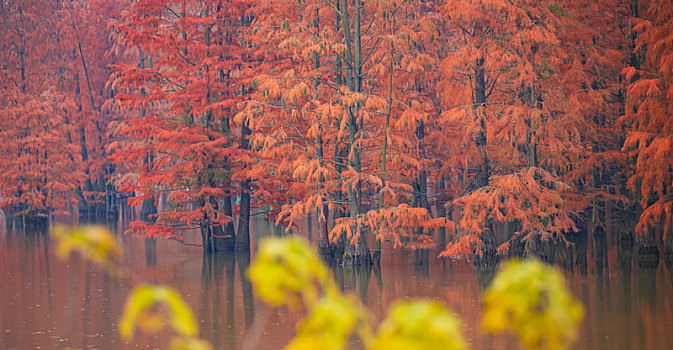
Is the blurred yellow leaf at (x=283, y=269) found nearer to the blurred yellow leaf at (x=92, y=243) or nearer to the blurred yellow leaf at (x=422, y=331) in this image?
the blurred yellow leaf at (x=422, y=331)

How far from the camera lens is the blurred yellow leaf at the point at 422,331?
6.45 feet

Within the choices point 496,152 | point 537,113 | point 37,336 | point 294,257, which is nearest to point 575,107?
point 537,113

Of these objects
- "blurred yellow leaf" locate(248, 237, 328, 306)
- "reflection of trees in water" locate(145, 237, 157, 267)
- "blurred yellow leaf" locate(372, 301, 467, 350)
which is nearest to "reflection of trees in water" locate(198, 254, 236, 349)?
"reflection of trees in water" locate(145, 237, 157, 267)

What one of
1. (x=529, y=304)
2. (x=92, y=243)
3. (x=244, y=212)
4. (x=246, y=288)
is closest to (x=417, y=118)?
(x=246, y=288)

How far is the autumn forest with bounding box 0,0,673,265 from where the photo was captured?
19453 millimetres

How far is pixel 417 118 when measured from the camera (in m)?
21.2

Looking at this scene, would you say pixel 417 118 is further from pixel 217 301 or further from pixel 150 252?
pixel 150 252

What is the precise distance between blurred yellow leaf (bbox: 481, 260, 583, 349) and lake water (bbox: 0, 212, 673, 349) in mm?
7854

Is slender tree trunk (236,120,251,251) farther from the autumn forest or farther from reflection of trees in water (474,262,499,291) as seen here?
reflection of trees in water (474,262,499,291)

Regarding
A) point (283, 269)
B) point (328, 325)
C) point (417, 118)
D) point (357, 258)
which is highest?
point (417, 118)

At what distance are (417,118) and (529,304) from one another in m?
19.1

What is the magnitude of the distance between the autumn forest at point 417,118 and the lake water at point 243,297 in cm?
111

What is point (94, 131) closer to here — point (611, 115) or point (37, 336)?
point (611, 115)

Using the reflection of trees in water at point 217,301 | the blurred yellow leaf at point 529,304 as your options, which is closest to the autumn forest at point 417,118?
the reflection of trees in water at point 217,301
